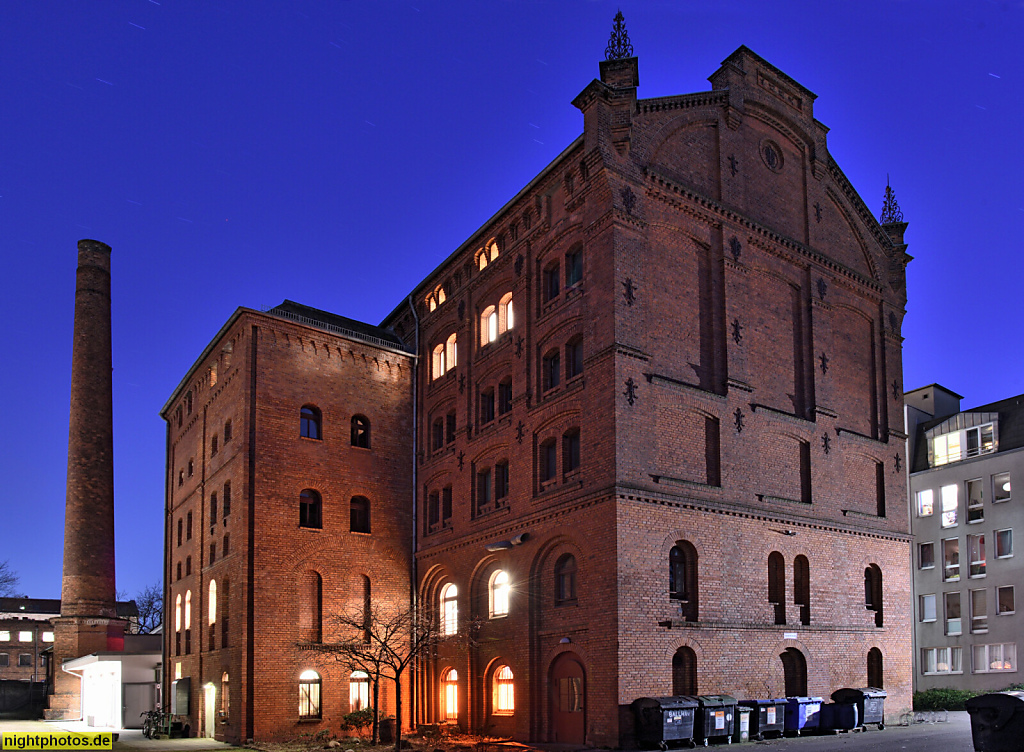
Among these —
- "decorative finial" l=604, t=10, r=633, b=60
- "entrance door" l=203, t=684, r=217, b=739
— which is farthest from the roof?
"decorative finial" l=604, t=10, r=633, b=60

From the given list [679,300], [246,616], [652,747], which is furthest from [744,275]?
[246,616]

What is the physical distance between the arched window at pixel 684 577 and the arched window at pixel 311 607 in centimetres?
1296

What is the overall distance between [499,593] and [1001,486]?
27.0 meters

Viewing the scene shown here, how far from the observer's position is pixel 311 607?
32906 millimetres

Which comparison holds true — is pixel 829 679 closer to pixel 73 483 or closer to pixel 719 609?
pixel 719 609

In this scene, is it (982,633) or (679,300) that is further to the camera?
(982,633)

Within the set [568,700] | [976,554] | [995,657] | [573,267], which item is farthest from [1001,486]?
[568,700]

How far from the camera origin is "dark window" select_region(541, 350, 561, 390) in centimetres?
2975

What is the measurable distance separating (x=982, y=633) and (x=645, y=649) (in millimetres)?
26594

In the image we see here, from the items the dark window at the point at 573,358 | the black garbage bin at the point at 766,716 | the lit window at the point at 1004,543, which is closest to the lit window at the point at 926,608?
the lit window at the point at 1004,543

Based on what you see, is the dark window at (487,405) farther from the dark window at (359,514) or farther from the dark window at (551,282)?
the dark window at (359,514)

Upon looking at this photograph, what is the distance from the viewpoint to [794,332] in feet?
106

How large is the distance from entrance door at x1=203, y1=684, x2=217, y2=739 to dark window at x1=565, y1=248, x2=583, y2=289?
19.1 meters

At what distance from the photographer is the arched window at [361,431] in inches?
1412
